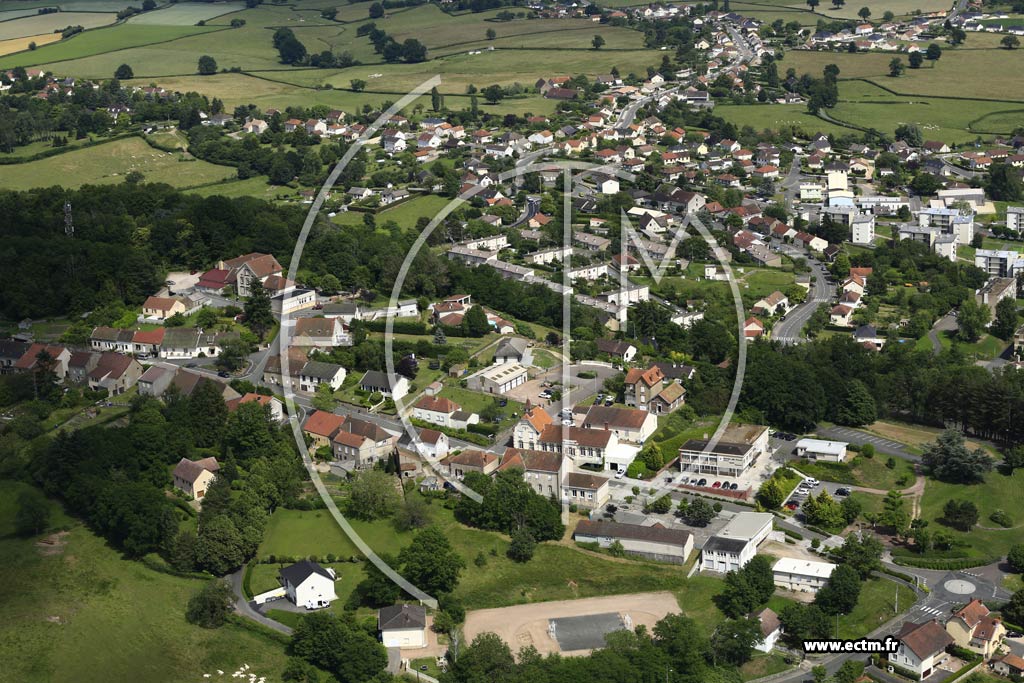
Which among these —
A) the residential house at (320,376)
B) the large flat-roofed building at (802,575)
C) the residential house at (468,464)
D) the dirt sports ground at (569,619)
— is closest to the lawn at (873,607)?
the large flat-roofed building at (802,575)

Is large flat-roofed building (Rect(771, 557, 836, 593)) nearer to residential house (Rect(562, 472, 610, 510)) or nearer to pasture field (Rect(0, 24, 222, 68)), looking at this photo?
residential house (Rect(562, 472, 610, 510))

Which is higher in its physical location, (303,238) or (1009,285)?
(303,238)

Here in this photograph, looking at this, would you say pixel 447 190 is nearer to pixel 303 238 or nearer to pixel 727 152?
pixel 303 238

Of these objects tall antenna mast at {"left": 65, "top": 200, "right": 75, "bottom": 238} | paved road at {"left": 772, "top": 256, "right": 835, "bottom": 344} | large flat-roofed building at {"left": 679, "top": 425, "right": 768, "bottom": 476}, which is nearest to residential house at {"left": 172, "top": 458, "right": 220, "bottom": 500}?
large flat-roofed building at {"left": 679, "top": 425, "right": 768, "bottom": 476}

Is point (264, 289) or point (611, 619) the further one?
point (264, 289)

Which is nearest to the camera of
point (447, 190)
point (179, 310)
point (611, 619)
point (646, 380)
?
point (611, 619)

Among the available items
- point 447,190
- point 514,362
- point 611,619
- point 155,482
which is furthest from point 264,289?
point 611,619
